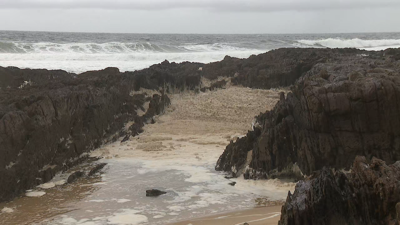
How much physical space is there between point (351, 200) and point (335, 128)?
293cm

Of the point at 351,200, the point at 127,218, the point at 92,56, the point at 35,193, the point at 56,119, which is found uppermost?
the point at 92,56

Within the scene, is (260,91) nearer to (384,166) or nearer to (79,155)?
(79,155)

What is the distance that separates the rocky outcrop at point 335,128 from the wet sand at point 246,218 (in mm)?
1239

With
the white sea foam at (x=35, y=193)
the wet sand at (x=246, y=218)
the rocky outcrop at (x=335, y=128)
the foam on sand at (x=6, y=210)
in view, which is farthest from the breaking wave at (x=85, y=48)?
the wet sand at (x=246, y=218)

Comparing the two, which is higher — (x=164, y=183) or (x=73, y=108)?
(x=73, y=108)

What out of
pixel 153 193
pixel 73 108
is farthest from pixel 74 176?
pixel 73 108

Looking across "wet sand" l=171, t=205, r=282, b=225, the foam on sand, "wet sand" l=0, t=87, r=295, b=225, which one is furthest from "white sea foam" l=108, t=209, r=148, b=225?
the foam on sand

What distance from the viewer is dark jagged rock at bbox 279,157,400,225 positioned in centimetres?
392

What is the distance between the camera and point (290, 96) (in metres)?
7.77

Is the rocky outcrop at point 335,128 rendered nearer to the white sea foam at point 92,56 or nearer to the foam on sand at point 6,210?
the foam on sand at point 6,210

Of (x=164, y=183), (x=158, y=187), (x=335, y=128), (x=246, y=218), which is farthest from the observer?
(x=164, y=183)

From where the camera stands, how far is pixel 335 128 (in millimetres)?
6910

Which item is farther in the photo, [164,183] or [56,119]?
[56,119]

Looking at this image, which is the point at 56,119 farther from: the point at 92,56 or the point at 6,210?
the point at 92,56
